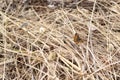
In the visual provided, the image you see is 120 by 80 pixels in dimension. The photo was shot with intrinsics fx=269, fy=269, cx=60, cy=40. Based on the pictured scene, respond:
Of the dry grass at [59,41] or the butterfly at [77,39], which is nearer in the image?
the dry grass at [59,41]

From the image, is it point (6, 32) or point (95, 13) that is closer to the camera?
point (6, 32)

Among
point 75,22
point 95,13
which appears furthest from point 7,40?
point 95,13

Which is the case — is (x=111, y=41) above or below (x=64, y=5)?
below

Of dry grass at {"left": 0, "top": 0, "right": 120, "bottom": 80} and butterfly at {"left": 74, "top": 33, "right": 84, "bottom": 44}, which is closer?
dry grass at {"left": 0, "top": 0, "right": 120, "bottom": 80}

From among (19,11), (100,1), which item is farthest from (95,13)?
(19,11)

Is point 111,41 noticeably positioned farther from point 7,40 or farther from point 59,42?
point 7,40

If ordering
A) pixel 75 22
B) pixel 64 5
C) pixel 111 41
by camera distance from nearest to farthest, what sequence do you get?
pixel 111 41
pixel 75 22
pixel 64 5

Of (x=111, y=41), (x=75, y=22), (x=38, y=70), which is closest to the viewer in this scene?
(x=38, y=70)
